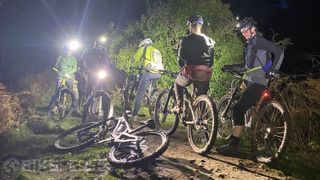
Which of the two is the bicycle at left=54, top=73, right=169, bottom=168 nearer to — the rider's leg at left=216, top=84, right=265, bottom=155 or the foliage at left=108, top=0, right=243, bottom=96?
the rider's leg at left=216, top=84, right=265, bottom=155

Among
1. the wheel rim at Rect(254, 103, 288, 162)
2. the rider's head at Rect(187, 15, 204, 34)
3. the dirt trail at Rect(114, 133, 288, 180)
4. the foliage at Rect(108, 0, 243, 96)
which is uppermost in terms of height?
the foliage at Rect(108, 0, 243, 96)

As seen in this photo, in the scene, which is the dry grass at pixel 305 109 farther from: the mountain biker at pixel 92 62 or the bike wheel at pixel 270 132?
the mountain biker at pixel 92 62

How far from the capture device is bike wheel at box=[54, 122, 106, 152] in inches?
247

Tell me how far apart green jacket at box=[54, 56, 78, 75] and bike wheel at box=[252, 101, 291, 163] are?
6.75 meters

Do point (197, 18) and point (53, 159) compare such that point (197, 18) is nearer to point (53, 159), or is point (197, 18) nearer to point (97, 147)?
point (97, 147)

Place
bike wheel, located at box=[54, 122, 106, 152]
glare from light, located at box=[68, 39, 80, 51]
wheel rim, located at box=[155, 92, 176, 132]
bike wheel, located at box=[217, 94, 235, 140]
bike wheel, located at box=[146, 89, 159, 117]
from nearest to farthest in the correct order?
1. bike wheel, located at box=[54, 122, 106, 152]
2. bike wheel, located at box=[217, 94, 235, 140]
3. wheel rim, located at box=[155, 92, 176, 132]
4. bike wheel, located at box=[146, 89, 159, 117]
5. glare from light, located at box=[68, 39, 80, 51]

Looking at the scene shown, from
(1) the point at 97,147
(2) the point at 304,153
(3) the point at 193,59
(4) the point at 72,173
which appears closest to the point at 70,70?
(1) the point at 97,147

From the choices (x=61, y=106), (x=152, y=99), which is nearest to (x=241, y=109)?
(x=152, y=99)

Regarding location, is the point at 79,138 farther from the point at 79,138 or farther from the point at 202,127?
the point at 202,127

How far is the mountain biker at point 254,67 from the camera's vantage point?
5.77 meters

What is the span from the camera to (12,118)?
345 inches

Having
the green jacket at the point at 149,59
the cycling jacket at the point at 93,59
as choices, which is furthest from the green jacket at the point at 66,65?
the green jacket at the point at 149,59

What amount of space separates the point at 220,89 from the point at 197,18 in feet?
19.0

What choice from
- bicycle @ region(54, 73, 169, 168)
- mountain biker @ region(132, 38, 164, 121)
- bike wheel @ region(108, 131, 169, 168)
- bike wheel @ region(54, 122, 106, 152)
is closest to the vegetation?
bike wheel @ region(54, 122, 106, 152)
